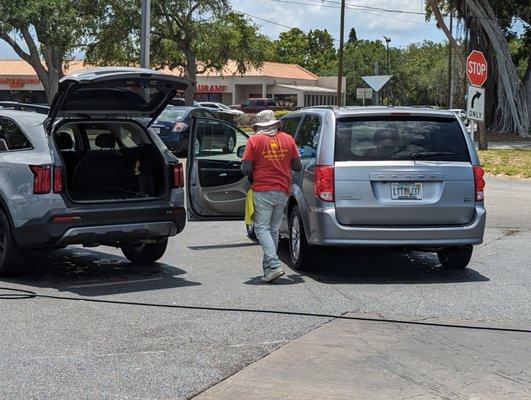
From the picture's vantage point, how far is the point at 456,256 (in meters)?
8.20

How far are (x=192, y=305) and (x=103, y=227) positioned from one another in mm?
1347

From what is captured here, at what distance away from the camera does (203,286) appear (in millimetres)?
7438

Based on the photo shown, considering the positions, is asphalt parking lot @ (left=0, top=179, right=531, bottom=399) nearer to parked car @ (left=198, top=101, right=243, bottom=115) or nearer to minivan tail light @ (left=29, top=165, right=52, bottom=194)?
minivan tail light @ (left=29, top=165, right=52, bottom=194)

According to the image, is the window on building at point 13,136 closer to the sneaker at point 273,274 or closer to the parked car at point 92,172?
the parked car at point 92,172

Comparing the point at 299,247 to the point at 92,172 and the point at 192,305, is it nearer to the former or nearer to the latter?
the point at 192,305

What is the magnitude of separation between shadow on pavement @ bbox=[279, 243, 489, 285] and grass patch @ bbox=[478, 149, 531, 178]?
1033 cm

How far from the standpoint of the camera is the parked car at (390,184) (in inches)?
294

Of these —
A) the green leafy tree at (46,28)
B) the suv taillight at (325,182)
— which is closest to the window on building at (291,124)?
the suv taillight at (325,182)

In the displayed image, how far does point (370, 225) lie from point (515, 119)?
29.6 metres

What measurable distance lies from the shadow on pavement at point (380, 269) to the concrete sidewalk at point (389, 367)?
72.4 inches

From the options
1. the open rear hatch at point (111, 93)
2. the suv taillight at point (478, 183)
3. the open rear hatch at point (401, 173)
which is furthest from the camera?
the suv taillight at point (478, 183)

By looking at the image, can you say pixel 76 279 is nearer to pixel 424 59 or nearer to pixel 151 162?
pixel 151 162

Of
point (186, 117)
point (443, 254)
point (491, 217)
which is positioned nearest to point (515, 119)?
point (186, 117)

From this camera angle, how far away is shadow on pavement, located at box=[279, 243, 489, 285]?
25.7 ft
